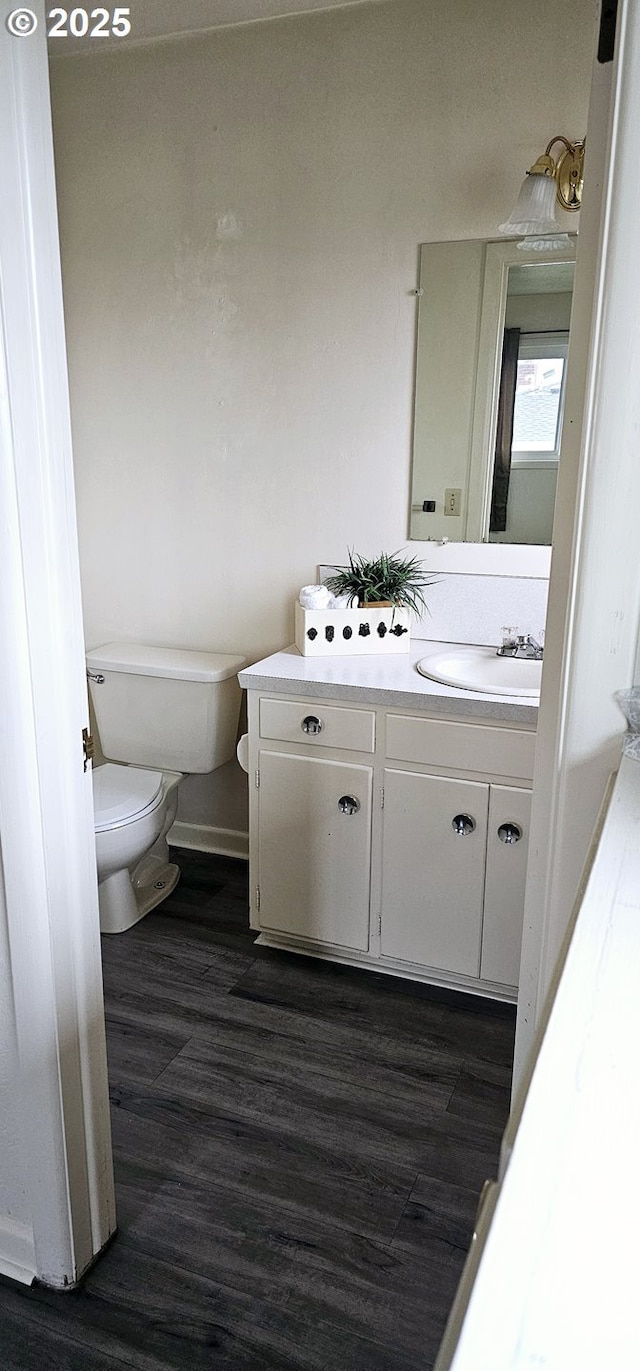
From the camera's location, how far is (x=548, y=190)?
219 cm

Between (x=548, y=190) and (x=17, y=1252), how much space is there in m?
2.50

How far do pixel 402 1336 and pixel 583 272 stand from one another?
1584 millimetres

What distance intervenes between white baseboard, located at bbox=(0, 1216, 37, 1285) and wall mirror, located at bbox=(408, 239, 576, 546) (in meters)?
1.90

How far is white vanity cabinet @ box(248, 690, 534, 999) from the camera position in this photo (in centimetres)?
219

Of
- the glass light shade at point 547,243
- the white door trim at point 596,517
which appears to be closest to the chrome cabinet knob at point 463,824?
the white door trim at point 596,517

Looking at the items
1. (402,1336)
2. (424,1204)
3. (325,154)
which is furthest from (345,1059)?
(325,154)

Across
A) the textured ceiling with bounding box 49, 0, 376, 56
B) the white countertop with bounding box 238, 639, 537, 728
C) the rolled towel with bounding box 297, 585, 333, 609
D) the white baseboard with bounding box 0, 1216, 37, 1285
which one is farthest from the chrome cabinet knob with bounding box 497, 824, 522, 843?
the textured ceiling with bounding box 49, 0, 376, 56

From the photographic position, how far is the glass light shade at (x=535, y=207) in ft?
7.16

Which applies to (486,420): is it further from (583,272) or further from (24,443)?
(24,443)

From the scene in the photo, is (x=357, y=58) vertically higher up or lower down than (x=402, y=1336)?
higher up

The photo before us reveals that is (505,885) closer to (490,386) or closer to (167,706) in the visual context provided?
(167,706)

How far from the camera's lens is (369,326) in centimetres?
253

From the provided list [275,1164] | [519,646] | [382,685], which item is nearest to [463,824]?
[382,685]

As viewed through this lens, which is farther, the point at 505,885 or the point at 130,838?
the point at 130,838
